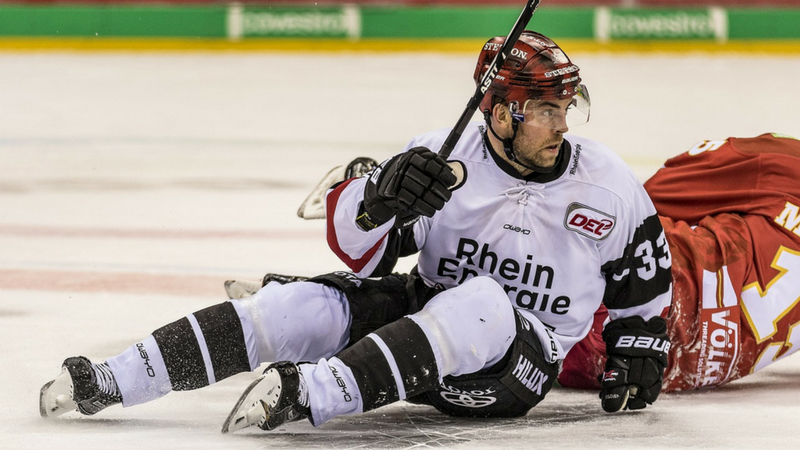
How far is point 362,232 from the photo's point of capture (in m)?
2.61

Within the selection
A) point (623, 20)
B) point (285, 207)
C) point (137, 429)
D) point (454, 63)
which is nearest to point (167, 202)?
point (285, 207)

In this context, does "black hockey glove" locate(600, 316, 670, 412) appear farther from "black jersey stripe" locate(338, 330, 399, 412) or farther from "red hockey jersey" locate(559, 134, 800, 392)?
"black jersey stripe" locate(338, 330, 399, 412)

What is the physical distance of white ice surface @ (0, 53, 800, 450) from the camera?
2.66m

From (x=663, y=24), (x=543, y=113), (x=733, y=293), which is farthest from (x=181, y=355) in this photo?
(x=663, y=24)

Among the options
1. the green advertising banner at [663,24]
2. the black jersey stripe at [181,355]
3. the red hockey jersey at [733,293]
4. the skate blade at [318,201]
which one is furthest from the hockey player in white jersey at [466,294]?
the green advertising banner at [663,24]

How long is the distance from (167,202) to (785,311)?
322 cm

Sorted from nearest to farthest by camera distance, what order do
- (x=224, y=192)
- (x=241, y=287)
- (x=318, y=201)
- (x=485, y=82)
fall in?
(x=485, y=82), (x=318, y=201), (x=241, y=287), (x=224, y=192)

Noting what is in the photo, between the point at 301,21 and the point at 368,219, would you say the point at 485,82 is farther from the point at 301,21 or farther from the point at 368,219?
the point at 301,21

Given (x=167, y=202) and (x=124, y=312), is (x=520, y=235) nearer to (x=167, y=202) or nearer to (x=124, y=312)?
(x=124, y=312)

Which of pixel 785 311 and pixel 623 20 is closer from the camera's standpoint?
pixel 785 311

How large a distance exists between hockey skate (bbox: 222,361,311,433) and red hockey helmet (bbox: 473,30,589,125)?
795 mm

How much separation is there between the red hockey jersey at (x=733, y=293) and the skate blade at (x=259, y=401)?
96cm

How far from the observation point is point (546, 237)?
270cm

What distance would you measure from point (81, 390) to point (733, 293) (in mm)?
1644
